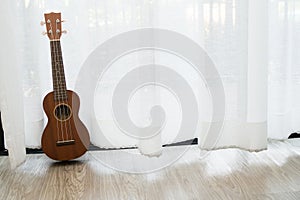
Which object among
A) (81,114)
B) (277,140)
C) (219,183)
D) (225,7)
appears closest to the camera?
(219,183)

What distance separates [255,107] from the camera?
7.73ft

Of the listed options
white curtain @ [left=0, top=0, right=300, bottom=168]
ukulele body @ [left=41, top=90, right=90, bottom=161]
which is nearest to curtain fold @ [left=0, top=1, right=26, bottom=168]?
white curtain @ [left=0, top=0, right=300, bottom=168]

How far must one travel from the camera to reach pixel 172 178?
7.11ft

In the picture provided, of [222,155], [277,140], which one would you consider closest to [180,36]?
[222,155]

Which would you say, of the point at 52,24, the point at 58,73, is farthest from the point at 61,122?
the point at 52,24

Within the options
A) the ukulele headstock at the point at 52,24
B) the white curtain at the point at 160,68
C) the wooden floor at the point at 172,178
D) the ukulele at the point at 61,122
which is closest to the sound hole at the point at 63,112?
the ukulele at the point at 61,122

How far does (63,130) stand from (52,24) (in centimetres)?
58

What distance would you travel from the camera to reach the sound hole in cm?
230

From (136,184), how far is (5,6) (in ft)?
3.73

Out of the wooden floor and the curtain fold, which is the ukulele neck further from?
the wooden floor

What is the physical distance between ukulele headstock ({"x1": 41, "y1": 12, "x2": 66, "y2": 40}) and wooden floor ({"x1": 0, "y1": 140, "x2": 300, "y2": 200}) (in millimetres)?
732

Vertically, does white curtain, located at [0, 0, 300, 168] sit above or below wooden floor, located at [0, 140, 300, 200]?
Result: above

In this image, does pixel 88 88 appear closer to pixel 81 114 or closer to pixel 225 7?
pixel 81 114

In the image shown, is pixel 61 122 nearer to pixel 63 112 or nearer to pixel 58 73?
pixel 63 112
